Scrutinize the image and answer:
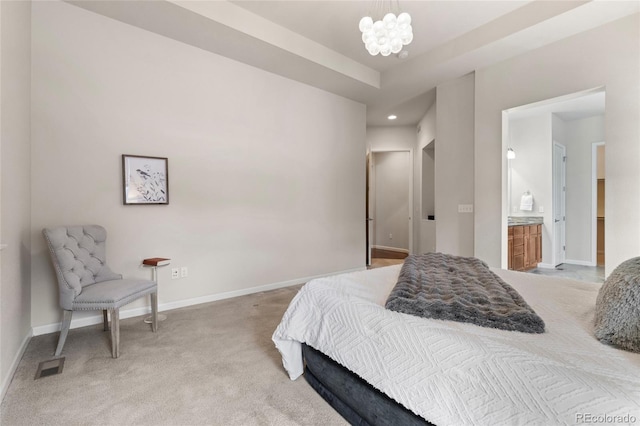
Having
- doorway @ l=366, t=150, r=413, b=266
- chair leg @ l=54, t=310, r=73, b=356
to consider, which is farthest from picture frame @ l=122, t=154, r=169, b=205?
doorway @ l=366, t=150, r=413, b=266

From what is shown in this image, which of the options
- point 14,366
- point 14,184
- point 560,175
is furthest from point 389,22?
point 560,175

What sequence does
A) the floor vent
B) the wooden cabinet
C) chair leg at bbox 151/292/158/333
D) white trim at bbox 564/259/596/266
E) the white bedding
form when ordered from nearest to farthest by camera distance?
the white bedding, the floor vent, chair leg at bbox 151/292/158/333, the wooden cabinet, white trim at bbox 564/259/596/266

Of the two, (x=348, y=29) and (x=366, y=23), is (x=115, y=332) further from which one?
(x=348, y=29)

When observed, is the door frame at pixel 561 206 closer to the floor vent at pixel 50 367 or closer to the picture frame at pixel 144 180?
the picture frame at pixel 144 180

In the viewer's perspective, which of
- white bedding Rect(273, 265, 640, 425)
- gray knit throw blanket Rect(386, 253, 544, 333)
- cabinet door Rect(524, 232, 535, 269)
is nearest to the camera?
white bedding Rect(273, 265, 640, 425)

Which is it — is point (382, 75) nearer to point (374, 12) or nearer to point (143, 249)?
point (374, 12)

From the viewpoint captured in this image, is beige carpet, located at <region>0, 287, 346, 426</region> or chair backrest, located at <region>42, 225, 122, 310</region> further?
chair backrest, located at <region>42, 225, 122, 310</region>

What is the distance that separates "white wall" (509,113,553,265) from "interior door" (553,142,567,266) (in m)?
0.13

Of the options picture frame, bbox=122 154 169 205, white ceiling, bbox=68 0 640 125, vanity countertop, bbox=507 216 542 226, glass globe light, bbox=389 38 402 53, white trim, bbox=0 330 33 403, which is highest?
white ceiling, bbox=68 0 640 125

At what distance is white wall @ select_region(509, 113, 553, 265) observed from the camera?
17.5 ft

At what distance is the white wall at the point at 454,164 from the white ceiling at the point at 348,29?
10.1 inches

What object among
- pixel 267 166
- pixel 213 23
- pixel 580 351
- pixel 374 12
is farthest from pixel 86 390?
pixel 374 12

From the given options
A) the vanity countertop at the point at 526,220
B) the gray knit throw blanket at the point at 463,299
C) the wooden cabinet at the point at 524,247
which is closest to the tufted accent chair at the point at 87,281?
the gray knit throw blanket at the point at 463,299

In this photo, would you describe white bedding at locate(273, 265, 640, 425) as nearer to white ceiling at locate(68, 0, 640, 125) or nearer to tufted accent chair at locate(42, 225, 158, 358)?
tufted accent chair at locate(42, 225, 158, 358)
